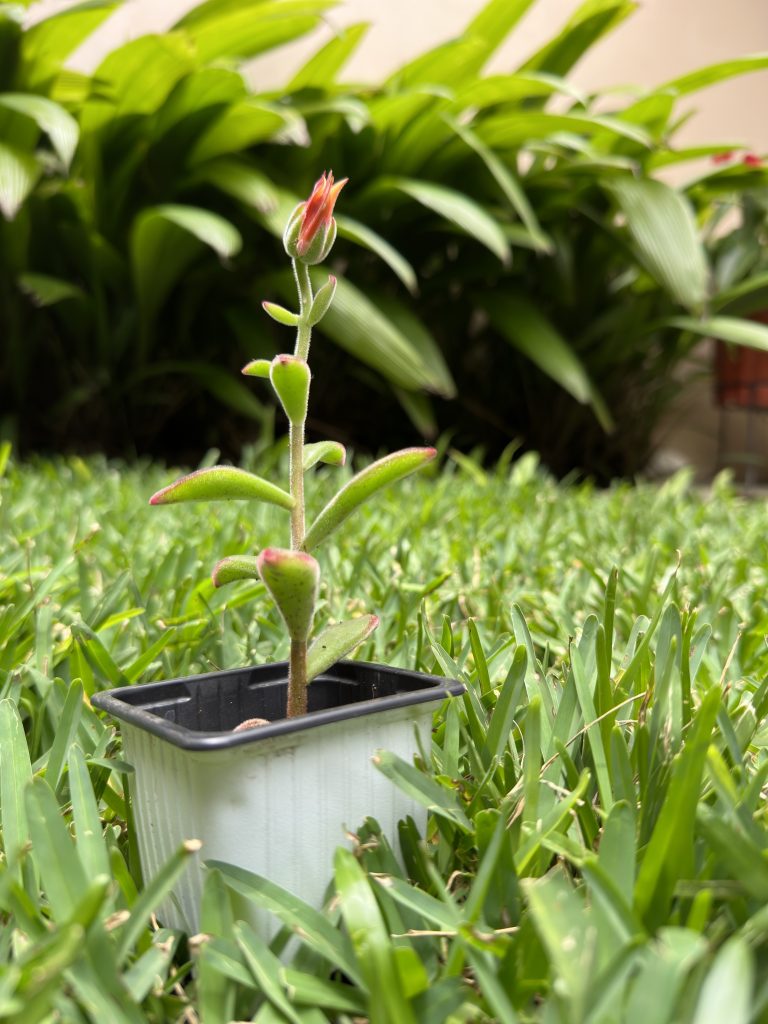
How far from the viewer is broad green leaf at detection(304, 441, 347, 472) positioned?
323 mm

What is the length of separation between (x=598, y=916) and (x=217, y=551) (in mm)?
603

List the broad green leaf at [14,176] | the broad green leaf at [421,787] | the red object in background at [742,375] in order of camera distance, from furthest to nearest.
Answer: the red object in background at [742,375]
the broad green leaf at [14,176]
the broad green leaf at [421,787]

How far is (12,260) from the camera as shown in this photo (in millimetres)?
1880

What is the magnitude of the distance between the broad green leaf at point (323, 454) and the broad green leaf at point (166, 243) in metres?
1.25

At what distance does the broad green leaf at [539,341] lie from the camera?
6.01 ft

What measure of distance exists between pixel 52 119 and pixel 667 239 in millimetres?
1109

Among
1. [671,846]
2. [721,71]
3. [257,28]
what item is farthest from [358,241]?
[671,846]

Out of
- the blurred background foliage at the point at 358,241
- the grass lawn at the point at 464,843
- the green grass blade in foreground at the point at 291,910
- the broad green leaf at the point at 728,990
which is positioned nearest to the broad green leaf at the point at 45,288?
the blurred background foliage at the point at 358,241

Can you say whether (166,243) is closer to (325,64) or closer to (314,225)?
(325,64)

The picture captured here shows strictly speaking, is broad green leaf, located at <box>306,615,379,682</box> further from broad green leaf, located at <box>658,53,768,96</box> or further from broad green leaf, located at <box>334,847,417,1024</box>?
broad green leaf, located at <box>658,53,768,96</box>

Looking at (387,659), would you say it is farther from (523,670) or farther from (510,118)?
(510,118)

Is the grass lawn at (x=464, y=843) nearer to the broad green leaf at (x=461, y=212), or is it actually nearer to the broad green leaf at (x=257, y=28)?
the broad green leaf at (x=461, y=212)

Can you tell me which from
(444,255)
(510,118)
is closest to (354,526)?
(510,118)

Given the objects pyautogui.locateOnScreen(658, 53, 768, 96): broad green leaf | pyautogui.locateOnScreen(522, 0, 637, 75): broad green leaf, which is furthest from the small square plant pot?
pyautogui.locateOnScreen(522, 0, 637, 75): broad green leaf
